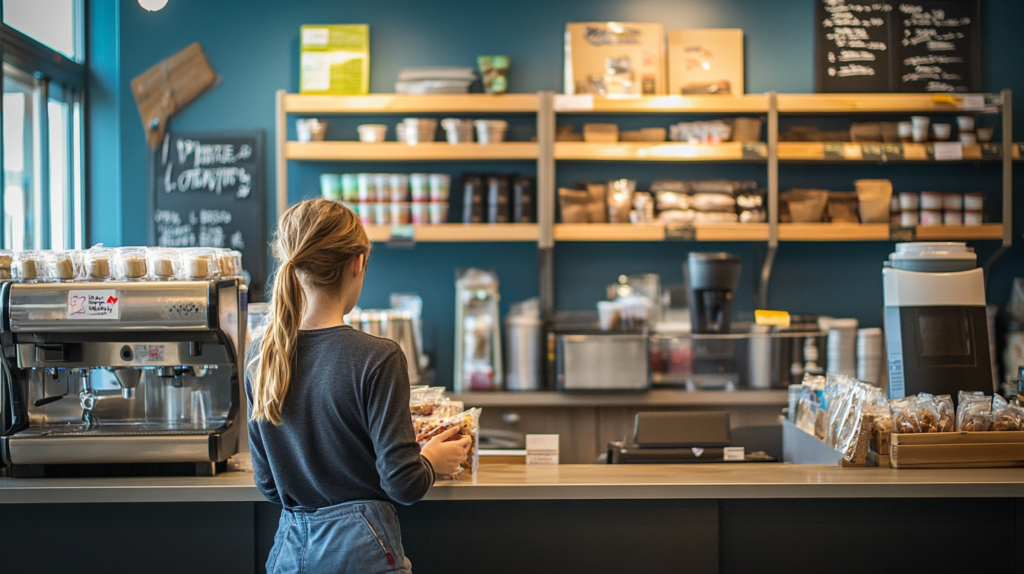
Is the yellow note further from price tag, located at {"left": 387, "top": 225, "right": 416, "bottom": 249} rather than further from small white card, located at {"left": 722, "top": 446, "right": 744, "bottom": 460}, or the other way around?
price tag, located at {"left": 387, "top": 225, "right": 416, "bottom": 249}

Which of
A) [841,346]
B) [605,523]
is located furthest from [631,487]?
[841,346]

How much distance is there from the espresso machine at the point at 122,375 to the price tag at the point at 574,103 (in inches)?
78.1

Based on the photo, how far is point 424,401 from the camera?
1.88 m

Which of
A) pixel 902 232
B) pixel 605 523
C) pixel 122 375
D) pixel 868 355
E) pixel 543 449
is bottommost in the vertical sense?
pixel 605 523

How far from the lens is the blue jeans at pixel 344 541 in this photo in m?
1.44

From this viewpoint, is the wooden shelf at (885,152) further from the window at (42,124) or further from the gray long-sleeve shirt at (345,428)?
the window at (42,124)

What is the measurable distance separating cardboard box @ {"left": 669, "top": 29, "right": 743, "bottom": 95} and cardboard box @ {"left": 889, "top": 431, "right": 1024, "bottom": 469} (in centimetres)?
234

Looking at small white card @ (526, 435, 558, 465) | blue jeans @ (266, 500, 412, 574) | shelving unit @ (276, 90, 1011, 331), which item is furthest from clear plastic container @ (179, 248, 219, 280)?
shelving unit @ (276, 90, 1011, 331)

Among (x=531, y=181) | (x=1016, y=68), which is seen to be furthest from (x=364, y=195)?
(x=1016, y=68)

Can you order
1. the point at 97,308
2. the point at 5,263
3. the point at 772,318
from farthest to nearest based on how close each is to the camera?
1. the point at 772,318
2. the point at 5,263
3. the point at 97,308

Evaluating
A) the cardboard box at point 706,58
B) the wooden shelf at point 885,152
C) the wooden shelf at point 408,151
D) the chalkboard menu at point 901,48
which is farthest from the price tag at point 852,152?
the wooden shelf at point 408,151

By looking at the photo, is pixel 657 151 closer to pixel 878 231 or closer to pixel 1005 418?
pixel 878 231

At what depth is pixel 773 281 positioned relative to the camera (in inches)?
159

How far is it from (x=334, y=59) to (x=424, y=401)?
244 cm
